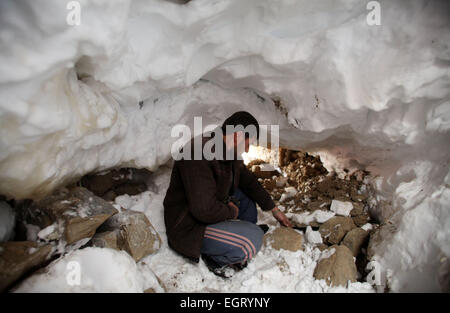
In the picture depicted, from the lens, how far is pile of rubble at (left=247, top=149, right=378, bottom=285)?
1.93 metres

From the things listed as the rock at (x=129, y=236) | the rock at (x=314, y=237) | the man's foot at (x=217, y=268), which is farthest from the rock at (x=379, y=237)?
the rock at (x=129, y=236)

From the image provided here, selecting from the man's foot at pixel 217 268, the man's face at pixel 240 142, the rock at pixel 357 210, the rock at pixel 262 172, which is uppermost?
the man's face at pixel 240 142

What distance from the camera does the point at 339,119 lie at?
2316 mm

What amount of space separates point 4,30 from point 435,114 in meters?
2.42

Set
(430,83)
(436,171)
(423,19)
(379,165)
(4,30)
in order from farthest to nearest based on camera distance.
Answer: (379,165)
(436,171)
(430,83)
(423,19)
(4,30)

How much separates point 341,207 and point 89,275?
6.74 ft

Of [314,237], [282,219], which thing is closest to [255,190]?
[282,219]

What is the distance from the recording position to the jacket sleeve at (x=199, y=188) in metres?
1.86

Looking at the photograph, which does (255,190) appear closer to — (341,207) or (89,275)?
(341,207)

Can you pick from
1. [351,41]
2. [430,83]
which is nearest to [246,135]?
[351,41]

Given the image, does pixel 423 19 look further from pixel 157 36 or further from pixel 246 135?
pixel 157 36

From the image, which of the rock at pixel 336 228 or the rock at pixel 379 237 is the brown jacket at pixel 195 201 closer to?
the rock at pixel 336 228

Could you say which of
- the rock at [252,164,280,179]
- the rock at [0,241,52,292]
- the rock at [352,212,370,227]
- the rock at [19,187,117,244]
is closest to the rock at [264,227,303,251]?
the rock at [352,212,370,227]

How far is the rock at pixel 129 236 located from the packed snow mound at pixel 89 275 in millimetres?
240
